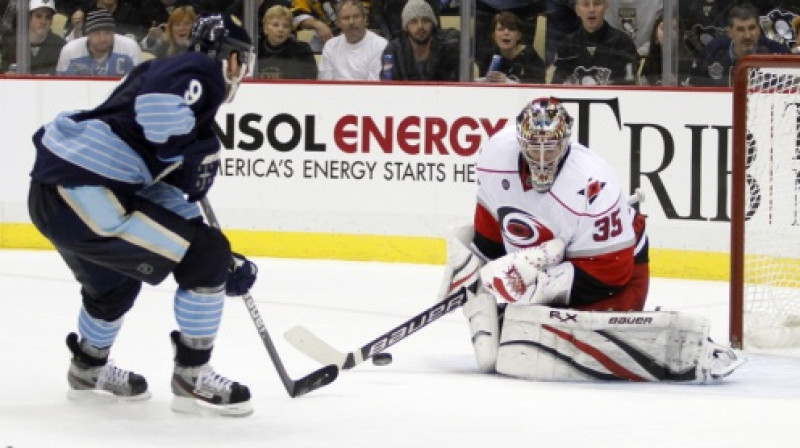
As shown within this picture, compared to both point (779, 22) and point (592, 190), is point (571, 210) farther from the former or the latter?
point (779, 22)

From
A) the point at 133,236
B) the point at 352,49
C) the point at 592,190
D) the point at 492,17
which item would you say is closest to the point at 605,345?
the point at 592,190

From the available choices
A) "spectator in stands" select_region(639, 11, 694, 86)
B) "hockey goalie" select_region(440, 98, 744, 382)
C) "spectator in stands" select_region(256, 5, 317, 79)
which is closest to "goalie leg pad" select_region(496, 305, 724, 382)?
"hockey goalie" select_region(440, 98, 744, 382)

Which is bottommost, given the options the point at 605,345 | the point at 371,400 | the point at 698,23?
the point at 371,400

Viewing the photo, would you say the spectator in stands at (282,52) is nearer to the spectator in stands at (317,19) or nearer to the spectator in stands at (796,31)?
the spectator in stands at (317,19)

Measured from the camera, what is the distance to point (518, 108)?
775 cm

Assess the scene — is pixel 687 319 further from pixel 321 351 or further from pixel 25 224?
pixel 25 224

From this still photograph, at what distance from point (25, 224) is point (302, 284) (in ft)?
5.94

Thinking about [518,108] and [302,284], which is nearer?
[302,284]

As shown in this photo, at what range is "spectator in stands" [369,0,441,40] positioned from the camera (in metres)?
8.15

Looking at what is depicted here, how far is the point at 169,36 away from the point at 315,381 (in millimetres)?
4178

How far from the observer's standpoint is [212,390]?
419cm

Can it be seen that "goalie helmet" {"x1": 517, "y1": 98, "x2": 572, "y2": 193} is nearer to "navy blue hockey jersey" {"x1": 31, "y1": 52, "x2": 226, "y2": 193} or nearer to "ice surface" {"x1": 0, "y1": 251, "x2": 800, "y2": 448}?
"ice surface" {"x1": 0, "y1": 251, "x2": 800, "y2": 448}

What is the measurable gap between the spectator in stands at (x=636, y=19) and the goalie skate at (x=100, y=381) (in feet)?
12.6

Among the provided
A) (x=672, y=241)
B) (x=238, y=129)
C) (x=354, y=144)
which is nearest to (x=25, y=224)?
(x=238, y=129)
